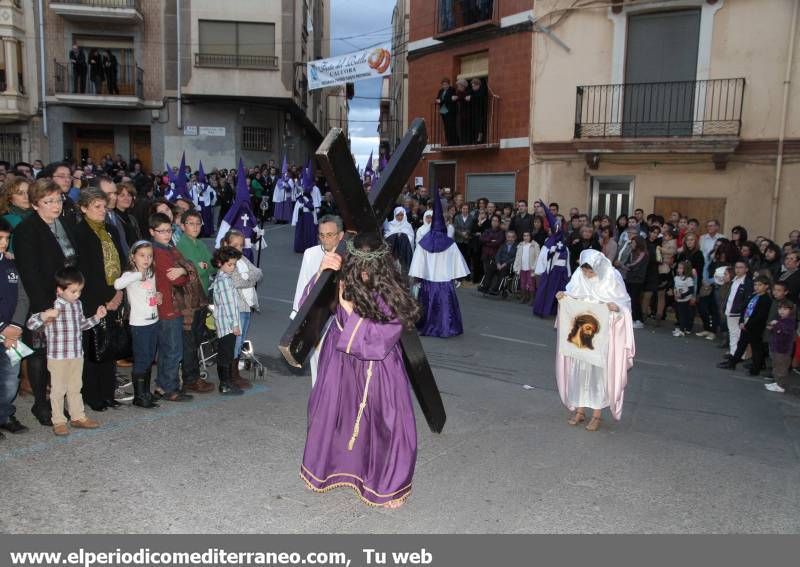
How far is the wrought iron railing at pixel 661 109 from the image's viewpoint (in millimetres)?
15125

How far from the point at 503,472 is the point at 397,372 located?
1.32 metres

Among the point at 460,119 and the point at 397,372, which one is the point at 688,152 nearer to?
the point at 460,119

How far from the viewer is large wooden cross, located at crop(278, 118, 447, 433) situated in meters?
4.02

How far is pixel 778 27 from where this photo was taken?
47.4 ft

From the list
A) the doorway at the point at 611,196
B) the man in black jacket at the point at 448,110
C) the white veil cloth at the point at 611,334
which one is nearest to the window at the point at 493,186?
the man in black jacket at the point at 448,110

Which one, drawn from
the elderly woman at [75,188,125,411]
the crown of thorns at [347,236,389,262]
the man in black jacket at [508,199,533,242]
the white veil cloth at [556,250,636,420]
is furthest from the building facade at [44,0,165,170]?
the crown of thorns at [347,236,389,262]

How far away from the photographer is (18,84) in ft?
84.2

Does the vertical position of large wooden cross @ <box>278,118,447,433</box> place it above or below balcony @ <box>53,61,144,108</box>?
below

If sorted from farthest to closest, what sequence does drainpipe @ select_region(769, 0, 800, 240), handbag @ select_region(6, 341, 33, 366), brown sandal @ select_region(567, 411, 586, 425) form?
drainpipe @ select_region(769, 0, 800, 240) → brown sandal @ select_region(567, 411, 586, 425) → handbag @ select_region(6, 341, 33, 366)

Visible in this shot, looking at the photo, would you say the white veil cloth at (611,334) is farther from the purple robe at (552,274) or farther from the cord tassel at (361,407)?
the purple robe at (552,274)

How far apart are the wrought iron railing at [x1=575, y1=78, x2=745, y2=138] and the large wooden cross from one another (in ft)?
41.4

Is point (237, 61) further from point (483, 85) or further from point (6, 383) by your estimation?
point (6, 383)

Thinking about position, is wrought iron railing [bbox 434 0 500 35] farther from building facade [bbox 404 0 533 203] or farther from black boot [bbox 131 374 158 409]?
black boot [bbox 131 374 158 409]

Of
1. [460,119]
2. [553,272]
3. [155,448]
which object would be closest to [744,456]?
[155,448]
